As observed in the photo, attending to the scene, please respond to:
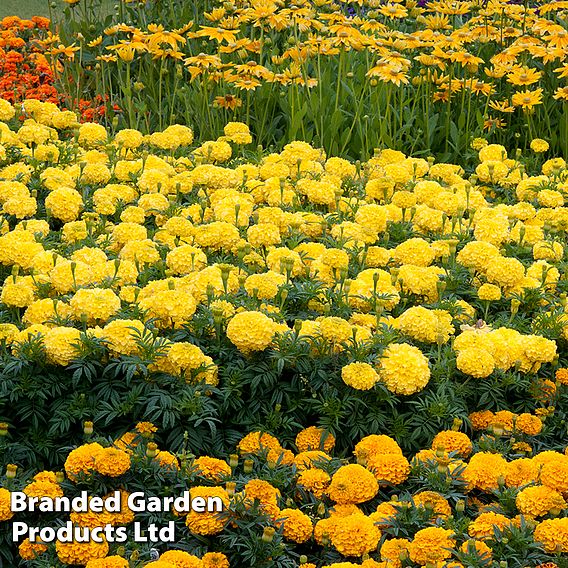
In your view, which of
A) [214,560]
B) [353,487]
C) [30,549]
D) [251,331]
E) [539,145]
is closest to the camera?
[214,560]

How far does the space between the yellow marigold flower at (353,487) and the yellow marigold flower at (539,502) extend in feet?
1.33

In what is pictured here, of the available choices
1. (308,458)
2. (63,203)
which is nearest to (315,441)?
(308,458)

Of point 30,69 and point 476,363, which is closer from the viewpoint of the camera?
point 476,363

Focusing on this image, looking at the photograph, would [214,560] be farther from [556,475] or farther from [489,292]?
[489,292]

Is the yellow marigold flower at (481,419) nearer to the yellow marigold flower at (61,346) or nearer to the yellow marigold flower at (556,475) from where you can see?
the yellow marigold flower at (556,475)

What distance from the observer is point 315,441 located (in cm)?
322

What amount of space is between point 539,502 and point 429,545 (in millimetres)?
380

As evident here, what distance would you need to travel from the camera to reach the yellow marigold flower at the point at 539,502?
2840 mm

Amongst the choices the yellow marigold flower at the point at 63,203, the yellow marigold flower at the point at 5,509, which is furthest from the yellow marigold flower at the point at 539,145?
the yellow marigold flower at the point at 5,509

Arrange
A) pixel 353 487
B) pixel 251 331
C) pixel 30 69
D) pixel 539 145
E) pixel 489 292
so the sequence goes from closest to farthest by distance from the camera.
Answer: pixel 353 487 < pixel 251 331 < pixel 489 292 < pixel 539 145 < pixel 30 69

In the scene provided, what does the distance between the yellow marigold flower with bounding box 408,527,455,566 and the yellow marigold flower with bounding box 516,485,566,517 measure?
11.2 inches

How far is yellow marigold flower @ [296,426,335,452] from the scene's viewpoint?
3215mm

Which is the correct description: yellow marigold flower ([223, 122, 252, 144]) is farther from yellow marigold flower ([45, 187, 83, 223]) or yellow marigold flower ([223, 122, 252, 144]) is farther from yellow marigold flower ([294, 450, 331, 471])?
yellow marigold flower ([294, 450, 331, 471])

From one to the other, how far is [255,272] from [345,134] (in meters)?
2.31
